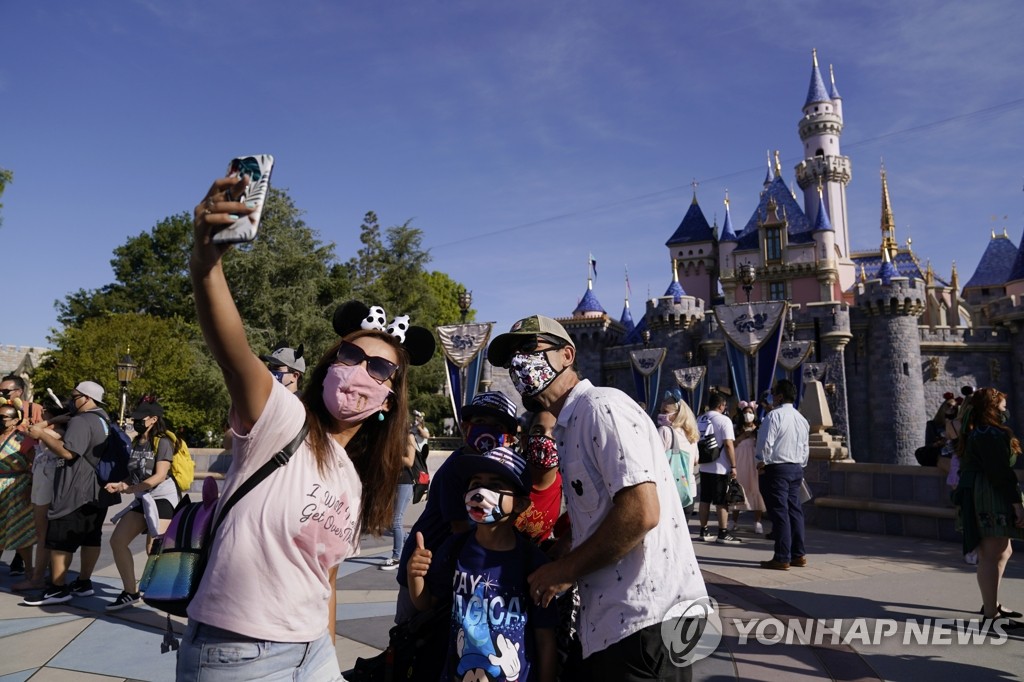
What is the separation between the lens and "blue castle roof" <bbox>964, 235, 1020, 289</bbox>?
2238 inches

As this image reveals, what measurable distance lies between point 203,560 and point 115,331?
35.6 meters

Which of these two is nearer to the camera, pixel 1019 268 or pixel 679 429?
pixel 679 429

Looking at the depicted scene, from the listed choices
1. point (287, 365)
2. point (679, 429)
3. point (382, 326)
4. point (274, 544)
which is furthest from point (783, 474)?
point (274, 544)

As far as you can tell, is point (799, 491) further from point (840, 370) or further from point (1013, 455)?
point (840, 370)

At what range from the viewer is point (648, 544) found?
2.07m

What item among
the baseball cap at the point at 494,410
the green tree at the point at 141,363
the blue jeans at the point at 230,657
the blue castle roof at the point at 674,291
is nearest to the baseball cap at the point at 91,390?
the baseball cap at the point at 494,410

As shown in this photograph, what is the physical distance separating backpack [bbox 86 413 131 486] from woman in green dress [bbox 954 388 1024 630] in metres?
6.41

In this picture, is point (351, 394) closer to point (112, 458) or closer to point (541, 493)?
point (541, 493)

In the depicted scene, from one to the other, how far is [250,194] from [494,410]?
202cm

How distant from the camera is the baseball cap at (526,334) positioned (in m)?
2.46

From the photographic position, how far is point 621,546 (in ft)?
6.54

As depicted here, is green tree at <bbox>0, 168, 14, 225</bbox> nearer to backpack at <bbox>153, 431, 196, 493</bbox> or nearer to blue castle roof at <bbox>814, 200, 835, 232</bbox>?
backpack at <bbox>153, 431, 196, 493</bbox>

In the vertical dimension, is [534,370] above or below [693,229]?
below

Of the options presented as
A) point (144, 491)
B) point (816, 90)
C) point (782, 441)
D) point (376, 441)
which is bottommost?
point (144, 491)
